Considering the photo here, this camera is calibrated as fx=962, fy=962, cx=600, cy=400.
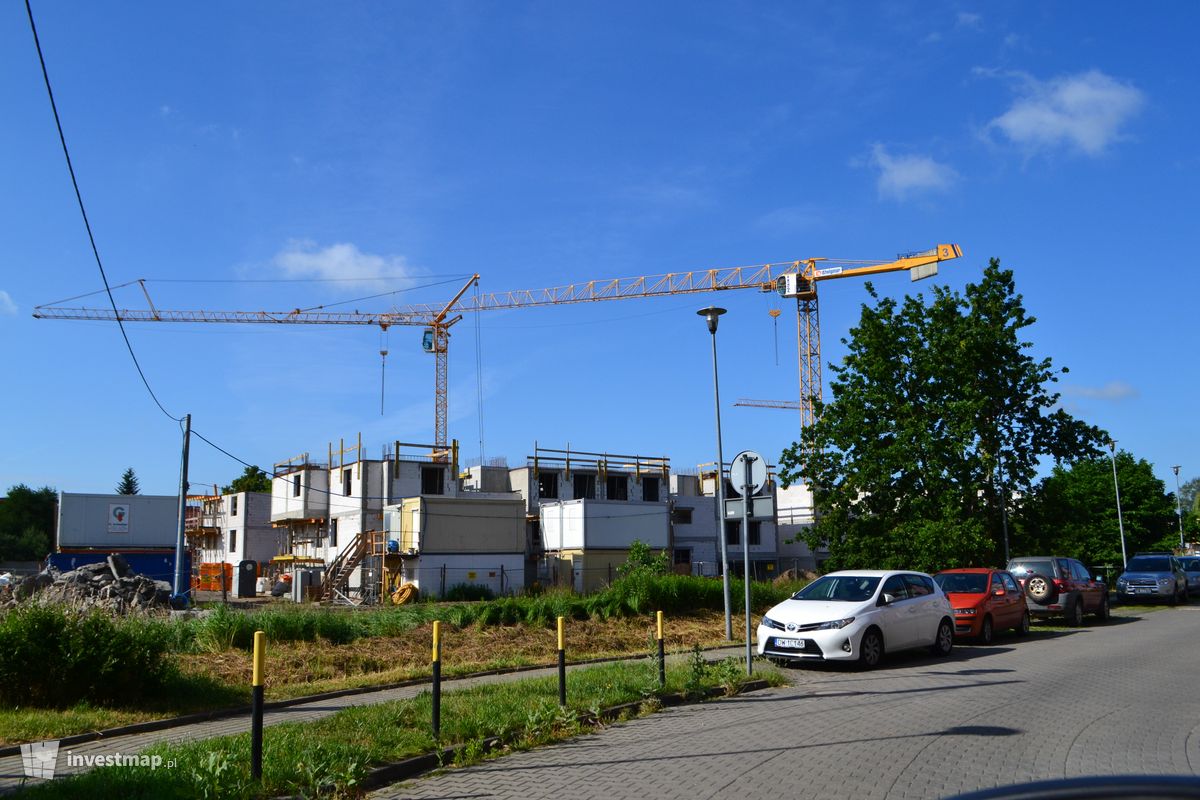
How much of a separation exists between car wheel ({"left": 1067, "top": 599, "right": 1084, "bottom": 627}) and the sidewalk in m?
14.8

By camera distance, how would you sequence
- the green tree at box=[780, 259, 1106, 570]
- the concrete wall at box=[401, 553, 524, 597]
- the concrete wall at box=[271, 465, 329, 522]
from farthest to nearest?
the concrete wall at box=[271, 465, 329, 522], the concrete wall at box=[401, 553, 524, 597], the green tree at box=[780, 259, 1106, 570]

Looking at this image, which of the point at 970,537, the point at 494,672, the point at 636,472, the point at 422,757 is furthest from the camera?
the point at 636,472

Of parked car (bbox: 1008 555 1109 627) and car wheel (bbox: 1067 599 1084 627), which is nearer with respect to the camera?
parked car (bbox: 1008 555 1109 627)

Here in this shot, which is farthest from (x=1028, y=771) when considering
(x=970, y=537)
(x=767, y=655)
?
(x=970, y=537)

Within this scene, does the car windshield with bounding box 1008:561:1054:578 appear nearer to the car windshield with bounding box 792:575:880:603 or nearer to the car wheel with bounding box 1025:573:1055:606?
the car wheel with bounding box 1025:573:1055:606

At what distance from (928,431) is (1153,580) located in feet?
33.9

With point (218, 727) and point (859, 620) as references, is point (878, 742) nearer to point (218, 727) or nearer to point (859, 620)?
point (859, 620)

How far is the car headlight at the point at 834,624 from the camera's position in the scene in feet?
49.0

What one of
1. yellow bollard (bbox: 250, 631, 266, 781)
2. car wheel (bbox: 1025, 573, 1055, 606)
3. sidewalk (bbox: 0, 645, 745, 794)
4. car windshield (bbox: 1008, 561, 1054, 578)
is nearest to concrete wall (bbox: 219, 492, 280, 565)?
car windshield (bbox: 1008, 561, 1054, 578)

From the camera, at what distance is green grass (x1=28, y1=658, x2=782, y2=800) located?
22.9 feet

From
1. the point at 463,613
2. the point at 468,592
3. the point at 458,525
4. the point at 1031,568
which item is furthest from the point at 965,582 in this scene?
the point at 458,525

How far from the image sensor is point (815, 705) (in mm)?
11672

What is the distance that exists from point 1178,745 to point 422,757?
6929 mm

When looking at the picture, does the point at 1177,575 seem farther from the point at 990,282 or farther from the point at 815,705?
the point at 815,705
